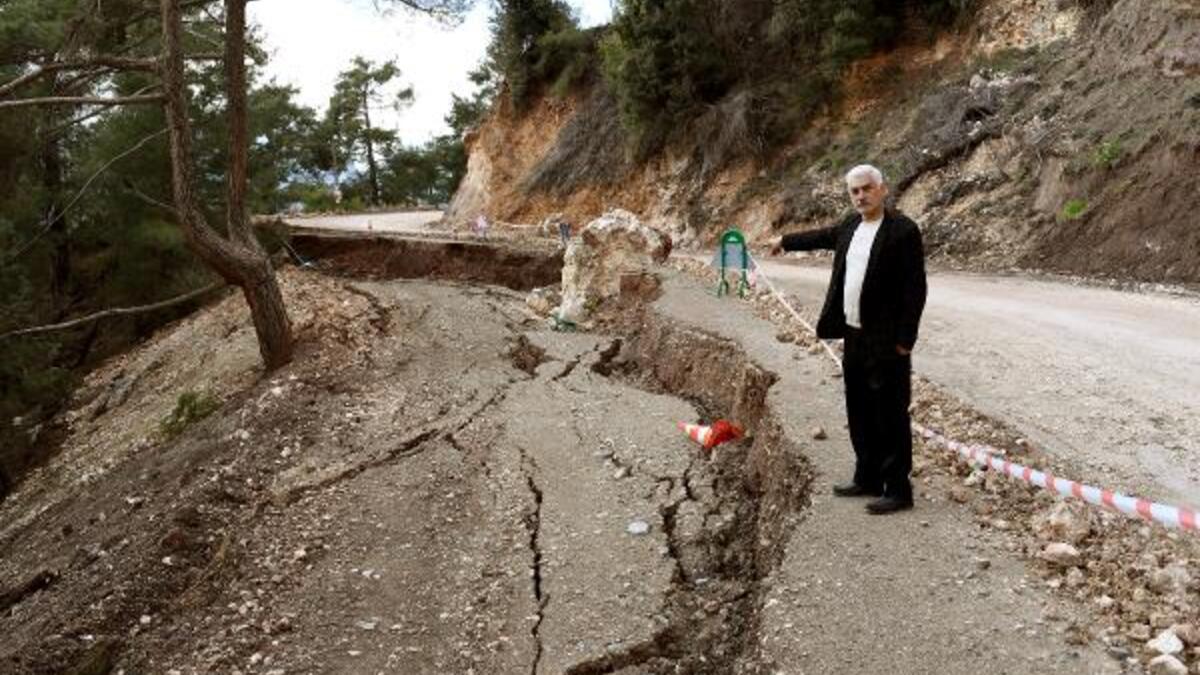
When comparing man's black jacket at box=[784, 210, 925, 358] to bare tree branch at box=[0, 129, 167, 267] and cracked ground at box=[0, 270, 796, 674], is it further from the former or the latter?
bare tree branch at box=[0, 129, 167, 267]

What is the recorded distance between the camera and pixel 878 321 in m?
4.74

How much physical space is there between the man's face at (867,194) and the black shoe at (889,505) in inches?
58.7

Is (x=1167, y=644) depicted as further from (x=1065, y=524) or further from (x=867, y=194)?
(x=867, y=194)

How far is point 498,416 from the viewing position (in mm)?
8852

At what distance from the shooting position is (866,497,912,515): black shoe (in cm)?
490

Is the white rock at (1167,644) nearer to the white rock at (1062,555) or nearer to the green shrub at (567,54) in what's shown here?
the white rock at (1062,555)

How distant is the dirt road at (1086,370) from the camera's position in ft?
18.5

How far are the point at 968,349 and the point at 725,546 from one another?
3.94 meters

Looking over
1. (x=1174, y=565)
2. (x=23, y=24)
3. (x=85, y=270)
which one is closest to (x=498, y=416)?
(x=1174, y=565)

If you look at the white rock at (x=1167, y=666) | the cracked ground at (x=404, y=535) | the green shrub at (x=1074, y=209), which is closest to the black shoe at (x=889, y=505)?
the cracked ground at (x=404, y=535)

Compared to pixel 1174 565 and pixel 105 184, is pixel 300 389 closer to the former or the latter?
pixel 1174 565

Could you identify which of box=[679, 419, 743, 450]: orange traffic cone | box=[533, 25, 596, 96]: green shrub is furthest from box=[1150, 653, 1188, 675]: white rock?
box=[533, 25, 596, 96]: green shrub

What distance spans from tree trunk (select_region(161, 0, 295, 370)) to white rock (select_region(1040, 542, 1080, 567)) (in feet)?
29.1

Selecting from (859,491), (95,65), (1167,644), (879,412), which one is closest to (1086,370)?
(859,491)
